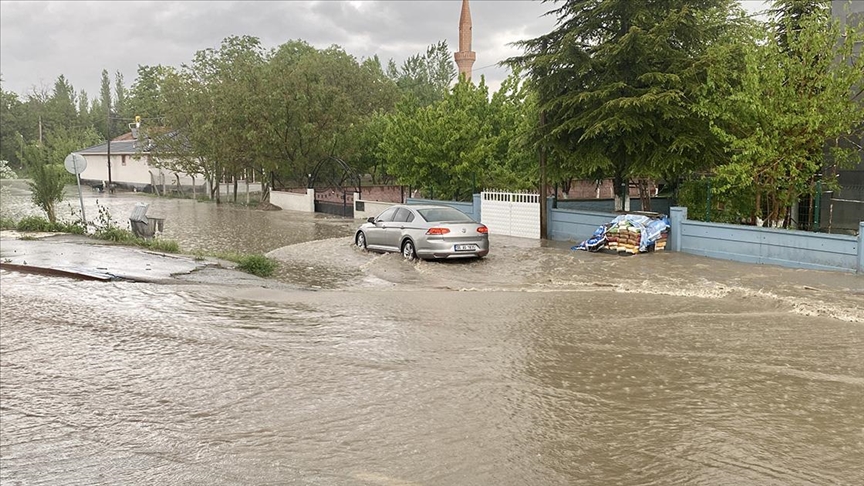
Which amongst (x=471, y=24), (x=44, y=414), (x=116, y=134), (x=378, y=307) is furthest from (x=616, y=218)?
(x=116, y=134)

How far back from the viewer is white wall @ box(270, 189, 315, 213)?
37812 millimetres

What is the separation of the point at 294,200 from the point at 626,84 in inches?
956

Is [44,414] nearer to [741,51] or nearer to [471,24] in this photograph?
[741,51]

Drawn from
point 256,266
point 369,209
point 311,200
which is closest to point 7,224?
point 256,266

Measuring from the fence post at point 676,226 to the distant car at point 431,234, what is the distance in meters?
4.69

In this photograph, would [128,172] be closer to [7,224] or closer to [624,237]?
[7,224]

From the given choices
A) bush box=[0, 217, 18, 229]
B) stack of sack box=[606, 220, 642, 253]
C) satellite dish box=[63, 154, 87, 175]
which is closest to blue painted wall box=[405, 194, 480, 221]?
stack of sack box=[606, 220, 642, 253]

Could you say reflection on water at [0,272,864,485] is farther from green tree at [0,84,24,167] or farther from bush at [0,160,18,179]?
green tree at [0,84,24,167]

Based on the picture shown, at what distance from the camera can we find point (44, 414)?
→ 6.44 metres

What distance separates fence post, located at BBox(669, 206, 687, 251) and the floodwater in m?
4.21

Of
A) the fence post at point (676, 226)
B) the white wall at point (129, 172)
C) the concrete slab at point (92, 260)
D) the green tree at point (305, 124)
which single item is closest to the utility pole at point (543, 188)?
the fence post at point (676, 226)

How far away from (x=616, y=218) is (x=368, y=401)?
12.7 m

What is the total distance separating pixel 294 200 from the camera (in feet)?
A: 129

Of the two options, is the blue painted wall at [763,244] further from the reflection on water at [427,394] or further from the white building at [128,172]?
the white building at [128,172]
